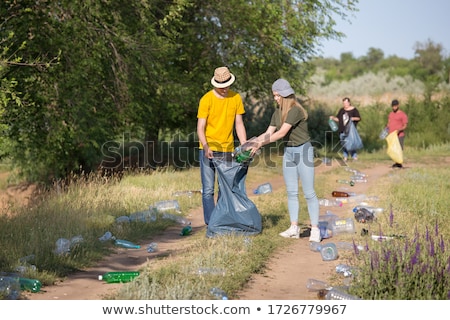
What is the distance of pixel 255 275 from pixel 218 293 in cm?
108

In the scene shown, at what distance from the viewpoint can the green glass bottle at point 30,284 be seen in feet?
20.9

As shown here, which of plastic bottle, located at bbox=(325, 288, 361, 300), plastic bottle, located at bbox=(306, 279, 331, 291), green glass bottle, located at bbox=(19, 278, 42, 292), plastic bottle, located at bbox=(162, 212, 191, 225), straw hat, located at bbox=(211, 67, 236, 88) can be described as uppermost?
straw hat, located at bbox=(211, 67, 236, 88)

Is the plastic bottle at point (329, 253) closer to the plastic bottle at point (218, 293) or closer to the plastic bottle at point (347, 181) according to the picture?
the plastic bottle at point (218, 293)

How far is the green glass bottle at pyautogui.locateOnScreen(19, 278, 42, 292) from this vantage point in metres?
6.36

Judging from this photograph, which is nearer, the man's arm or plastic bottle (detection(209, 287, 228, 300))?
plastic bottle (detection(209, 287, 228, 300))

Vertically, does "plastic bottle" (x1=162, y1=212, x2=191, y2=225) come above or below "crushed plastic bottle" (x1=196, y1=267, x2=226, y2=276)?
below

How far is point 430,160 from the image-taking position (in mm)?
22016

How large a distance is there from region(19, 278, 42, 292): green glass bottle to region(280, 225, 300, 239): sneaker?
350 centimetres

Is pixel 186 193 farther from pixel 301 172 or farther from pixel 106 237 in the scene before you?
pixel 301 172

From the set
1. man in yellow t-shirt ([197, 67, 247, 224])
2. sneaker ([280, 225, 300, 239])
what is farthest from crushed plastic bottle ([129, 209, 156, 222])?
sneaker ([280, 225, 300, 239])

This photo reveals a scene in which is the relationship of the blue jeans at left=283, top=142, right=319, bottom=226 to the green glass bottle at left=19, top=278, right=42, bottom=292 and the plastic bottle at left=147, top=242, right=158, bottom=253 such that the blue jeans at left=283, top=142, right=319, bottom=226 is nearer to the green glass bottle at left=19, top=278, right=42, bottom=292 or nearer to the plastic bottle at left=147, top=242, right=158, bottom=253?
the plastic bottle at left=147, top=242, right=158, bottom=253

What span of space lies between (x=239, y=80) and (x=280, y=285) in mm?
13932

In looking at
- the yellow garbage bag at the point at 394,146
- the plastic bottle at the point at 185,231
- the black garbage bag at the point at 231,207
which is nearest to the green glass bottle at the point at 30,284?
the black garbage bag at the point at 231,207
